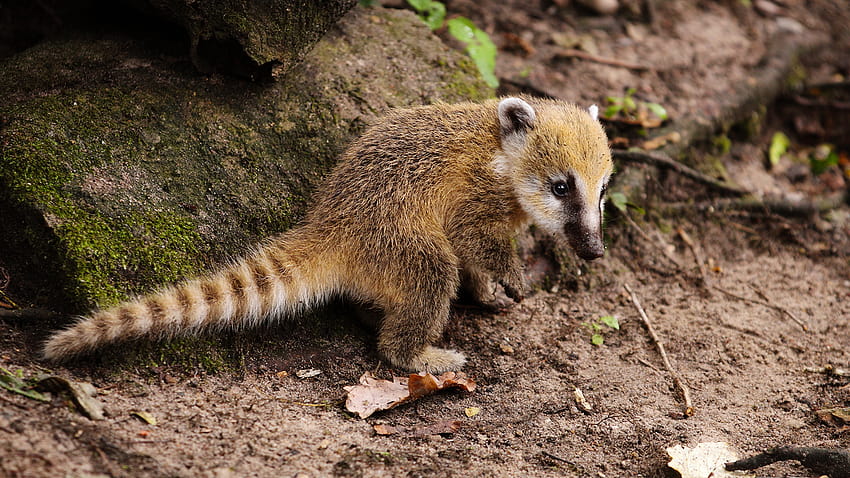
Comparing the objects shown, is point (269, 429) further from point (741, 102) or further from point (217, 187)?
point (741, 102)

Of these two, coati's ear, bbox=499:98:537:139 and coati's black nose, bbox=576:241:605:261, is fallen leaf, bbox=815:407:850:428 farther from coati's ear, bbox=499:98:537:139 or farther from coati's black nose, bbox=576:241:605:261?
coati's ear, bbox=499:98:537:139

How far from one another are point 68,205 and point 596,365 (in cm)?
360

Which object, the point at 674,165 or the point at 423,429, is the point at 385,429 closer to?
the point at 423,429

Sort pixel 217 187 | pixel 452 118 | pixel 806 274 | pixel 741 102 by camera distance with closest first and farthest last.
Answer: pixel 217 187 → pixel 452 118 → pixel 806 274 → pixel 741 102

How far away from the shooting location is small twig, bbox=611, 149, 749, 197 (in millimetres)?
6834

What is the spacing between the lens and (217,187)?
15.7 feet

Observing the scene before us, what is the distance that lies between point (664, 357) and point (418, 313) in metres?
1.85

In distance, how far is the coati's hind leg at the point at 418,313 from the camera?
469 centimetres

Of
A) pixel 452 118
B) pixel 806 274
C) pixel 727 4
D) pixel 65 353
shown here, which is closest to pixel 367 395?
pixel 65 353

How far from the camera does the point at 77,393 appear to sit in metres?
3.54

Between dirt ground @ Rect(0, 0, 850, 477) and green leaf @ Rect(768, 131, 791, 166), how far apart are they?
22 centimetres

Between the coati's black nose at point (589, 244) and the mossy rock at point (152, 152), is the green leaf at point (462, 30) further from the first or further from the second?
the coati's black nose at point (589, 244)

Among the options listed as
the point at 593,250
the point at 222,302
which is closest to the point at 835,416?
the point at 593,250

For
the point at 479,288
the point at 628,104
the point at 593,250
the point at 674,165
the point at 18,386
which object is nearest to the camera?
the point at 18,386
